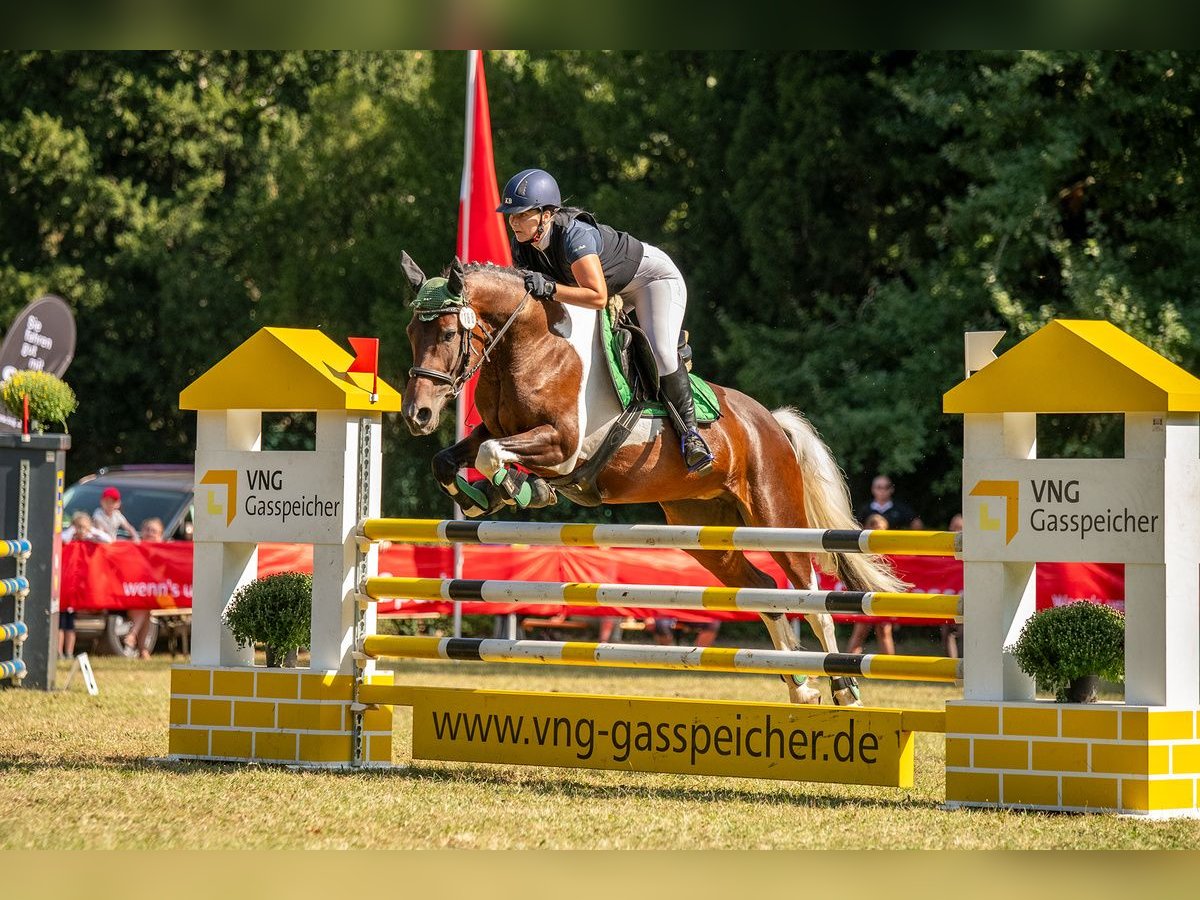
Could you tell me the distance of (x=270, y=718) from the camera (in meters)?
6.42

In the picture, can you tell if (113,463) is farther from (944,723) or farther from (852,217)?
(944,723)

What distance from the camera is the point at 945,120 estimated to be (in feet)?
50.3

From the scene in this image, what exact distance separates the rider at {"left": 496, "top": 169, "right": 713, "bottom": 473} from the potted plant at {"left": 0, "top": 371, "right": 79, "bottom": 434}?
4.55 meters

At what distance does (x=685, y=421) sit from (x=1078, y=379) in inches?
66.4

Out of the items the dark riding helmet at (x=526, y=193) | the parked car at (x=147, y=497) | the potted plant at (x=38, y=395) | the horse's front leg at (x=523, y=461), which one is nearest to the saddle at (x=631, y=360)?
the horse's front leg at (x=523, y=461)

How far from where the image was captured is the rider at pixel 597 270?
6.06m

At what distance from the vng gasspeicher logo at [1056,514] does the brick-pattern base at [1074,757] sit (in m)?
0.59

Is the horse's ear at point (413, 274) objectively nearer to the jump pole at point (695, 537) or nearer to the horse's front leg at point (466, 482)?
the horse's front leg at point (466, 482)

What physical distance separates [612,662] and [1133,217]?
11.4 m

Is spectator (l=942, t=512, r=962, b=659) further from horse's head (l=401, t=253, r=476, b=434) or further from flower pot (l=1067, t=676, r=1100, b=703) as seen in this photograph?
horse's head (l=401, t=253, r=476, b=434)

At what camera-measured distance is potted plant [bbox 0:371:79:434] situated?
9.77m

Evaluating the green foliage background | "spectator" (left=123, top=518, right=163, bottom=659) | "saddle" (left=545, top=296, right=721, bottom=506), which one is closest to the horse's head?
"saddle" (left=545, top=296, right=721, bottom=506)

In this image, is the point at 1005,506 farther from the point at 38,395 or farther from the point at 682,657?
the point at 38,395
